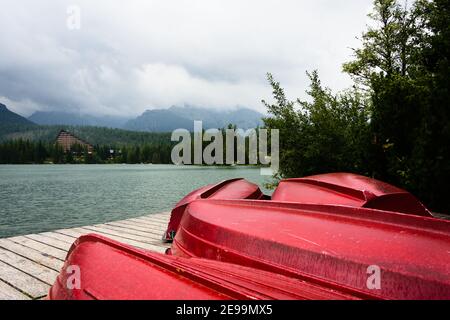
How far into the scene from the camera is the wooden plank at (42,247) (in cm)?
503

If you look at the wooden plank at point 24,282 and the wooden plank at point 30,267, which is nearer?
the wooden plank at point 24,282

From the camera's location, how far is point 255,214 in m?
3.16

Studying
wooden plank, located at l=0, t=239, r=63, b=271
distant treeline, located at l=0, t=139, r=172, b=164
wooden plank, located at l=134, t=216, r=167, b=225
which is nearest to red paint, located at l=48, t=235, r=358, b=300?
wooden plank, located at l=0, t=239, r=63, b=271

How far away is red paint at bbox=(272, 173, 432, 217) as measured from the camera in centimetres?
468

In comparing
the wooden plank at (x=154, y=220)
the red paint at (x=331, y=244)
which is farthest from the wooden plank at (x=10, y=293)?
the wooden plank at (x=154, y=220)

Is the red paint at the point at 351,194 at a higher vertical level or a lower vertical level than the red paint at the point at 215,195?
higher

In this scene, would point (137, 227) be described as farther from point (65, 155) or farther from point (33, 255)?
point (65, 155)

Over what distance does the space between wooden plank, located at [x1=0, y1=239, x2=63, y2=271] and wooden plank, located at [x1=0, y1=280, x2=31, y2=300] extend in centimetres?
66

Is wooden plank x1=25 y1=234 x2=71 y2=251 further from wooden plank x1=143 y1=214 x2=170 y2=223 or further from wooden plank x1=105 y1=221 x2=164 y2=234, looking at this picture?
wooden plank x1=143 y1=214 x2=170 y2=223

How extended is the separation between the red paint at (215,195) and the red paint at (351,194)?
832 mm

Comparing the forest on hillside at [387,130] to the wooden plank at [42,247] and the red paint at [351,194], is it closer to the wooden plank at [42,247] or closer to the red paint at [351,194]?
the red paint at [351,194]
